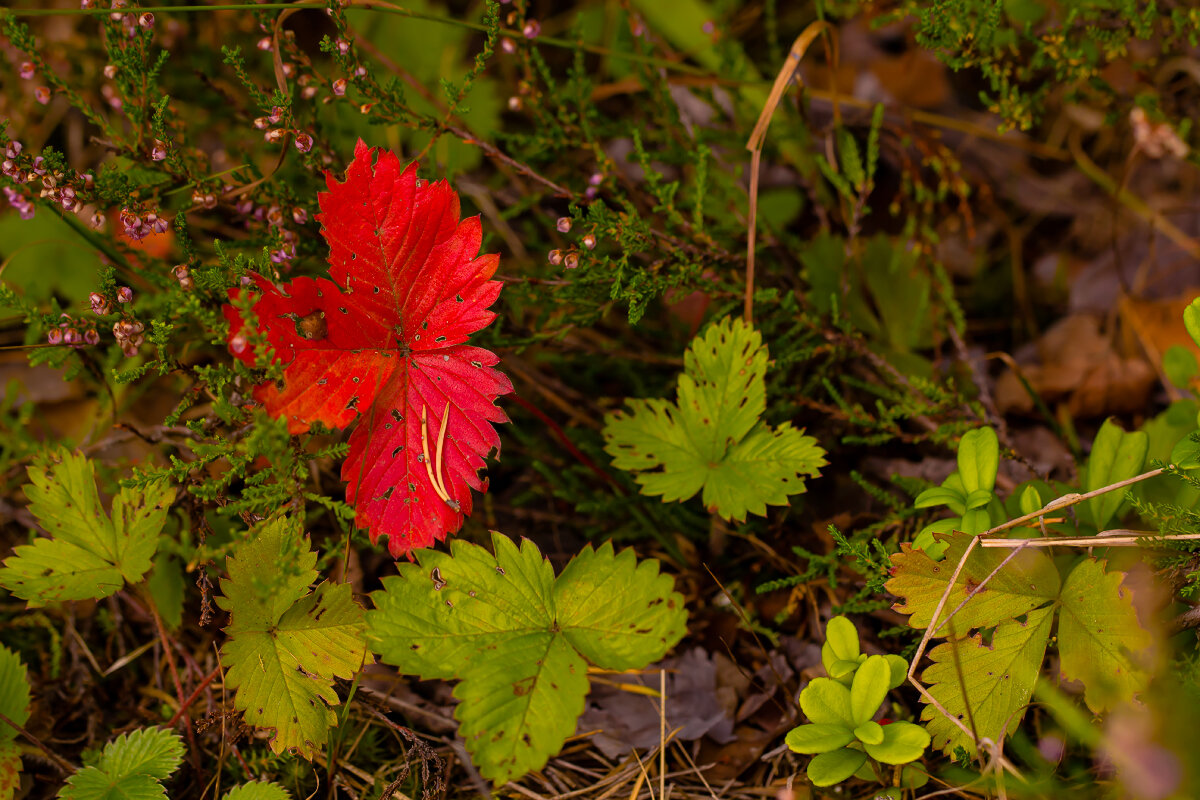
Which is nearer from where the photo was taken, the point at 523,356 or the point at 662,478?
the point at 662,478

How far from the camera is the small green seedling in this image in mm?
1316

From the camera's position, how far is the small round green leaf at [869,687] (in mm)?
1347

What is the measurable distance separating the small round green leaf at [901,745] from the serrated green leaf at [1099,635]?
28 centimetres

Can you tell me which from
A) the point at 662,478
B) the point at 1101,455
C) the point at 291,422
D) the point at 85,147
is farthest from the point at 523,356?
the point at 85,147

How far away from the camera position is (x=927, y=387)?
5.71 feet

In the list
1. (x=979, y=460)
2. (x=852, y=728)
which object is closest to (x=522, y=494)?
(x=852, y=728)

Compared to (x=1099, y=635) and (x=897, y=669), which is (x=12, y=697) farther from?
(x=1099, y=635)

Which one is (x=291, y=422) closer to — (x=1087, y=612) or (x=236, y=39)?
(x=1087, y=612)

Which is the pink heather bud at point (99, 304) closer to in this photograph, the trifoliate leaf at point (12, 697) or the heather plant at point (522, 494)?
the heather plant at point (522, 494)

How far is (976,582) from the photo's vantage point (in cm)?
139

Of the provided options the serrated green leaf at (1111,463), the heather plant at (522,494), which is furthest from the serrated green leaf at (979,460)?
the serrated green leaf at (1111,463)

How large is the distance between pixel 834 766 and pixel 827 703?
10 cm

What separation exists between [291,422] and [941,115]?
256cm

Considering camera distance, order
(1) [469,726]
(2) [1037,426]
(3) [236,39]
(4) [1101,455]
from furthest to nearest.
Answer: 1. (3) [236,39]
2. (2) [1037,426]
3. (4) [1101,455]
4. (1) [469,726]
